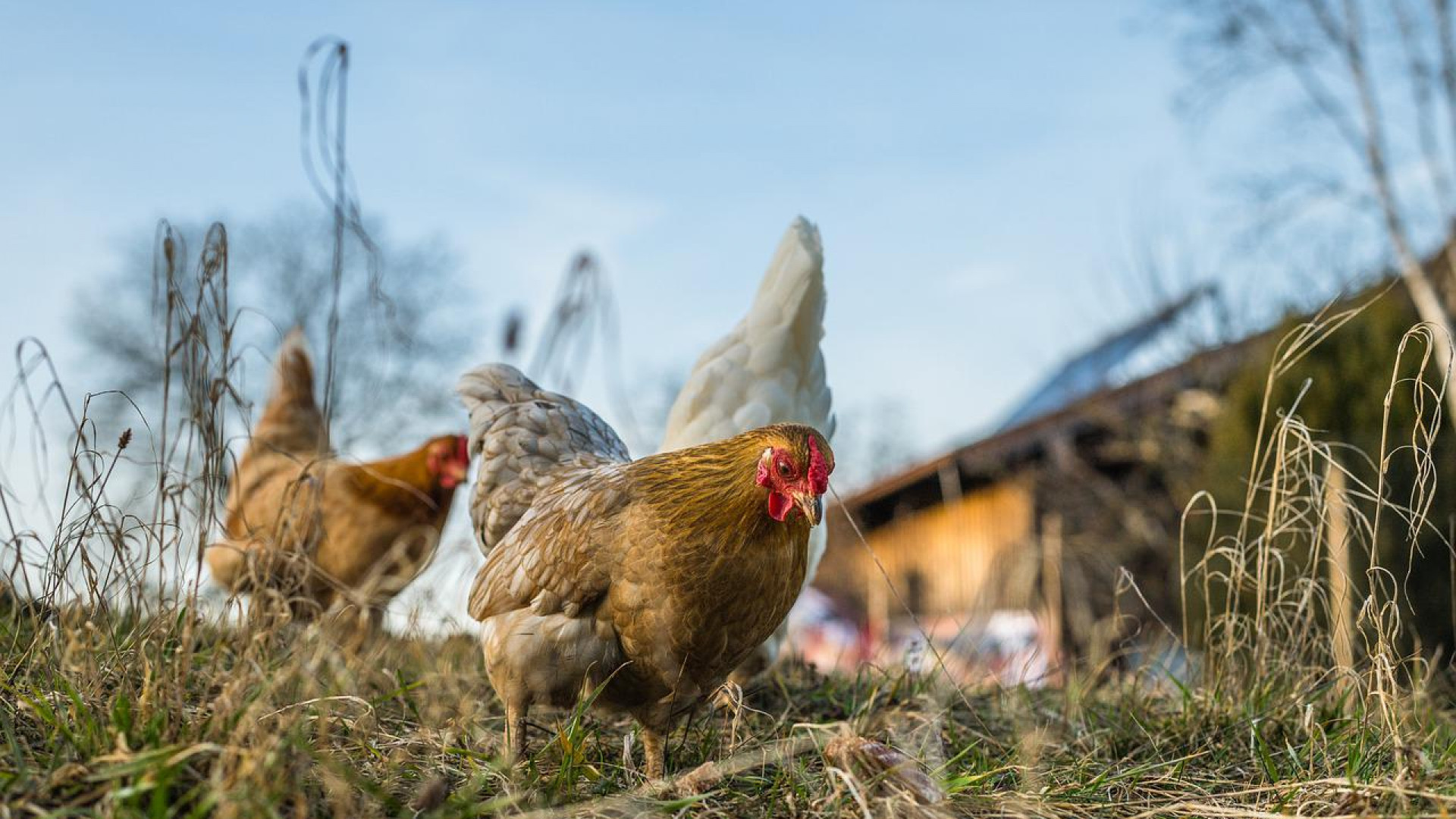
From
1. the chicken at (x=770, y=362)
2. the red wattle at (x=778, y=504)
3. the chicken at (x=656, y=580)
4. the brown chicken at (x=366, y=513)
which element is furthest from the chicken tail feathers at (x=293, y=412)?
the red wattle at (x=778, y=504)

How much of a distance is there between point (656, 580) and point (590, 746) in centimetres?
63

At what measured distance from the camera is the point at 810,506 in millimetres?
2303

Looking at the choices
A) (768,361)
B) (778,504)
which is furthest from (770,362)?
(778,504)

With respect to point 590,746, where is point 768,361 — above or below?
above

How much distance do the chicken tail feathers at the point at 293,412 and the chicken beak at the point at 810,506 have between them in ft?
13.0

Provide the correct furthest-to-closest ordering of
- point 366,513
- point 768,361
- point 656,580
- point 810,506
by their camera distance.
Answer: point 366,513
point 768,361
point 656,580
point 810,506

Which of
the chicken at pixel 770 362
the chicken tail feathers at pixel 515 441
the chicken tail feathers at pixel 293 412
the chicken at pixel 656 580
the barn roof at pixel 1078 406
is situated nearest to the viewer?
the chicken at pixel 656 580

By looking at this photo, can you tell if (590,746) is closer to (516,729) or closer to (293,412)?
(516,729)

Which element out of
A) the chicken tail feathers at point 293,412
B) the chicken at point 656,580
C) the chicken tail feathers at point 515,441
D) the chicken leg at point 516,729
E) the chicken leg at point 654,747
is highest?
the chicken tail feathers at point 293,412

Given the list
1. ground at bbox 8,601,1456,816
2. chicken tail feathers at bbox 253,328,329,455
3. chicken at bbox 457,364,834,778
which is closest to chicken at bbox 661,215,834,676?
ground at bbox 8,601,1456,816

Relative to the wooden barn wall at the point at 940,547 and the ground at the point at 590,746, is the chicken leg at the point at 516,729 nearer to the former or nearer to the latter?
the ground at the point at 590,746

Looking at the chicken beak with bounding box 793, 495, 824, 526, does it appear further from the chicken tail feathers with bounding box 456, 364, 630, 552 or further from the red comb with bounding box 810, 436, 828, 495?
the chicken tail feathers with bounding box 456, 364, 630, 552

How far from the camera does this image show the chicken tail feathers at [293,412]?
5.62 meters

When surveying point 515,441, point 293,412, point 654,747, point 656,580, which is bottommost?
point 654,747
